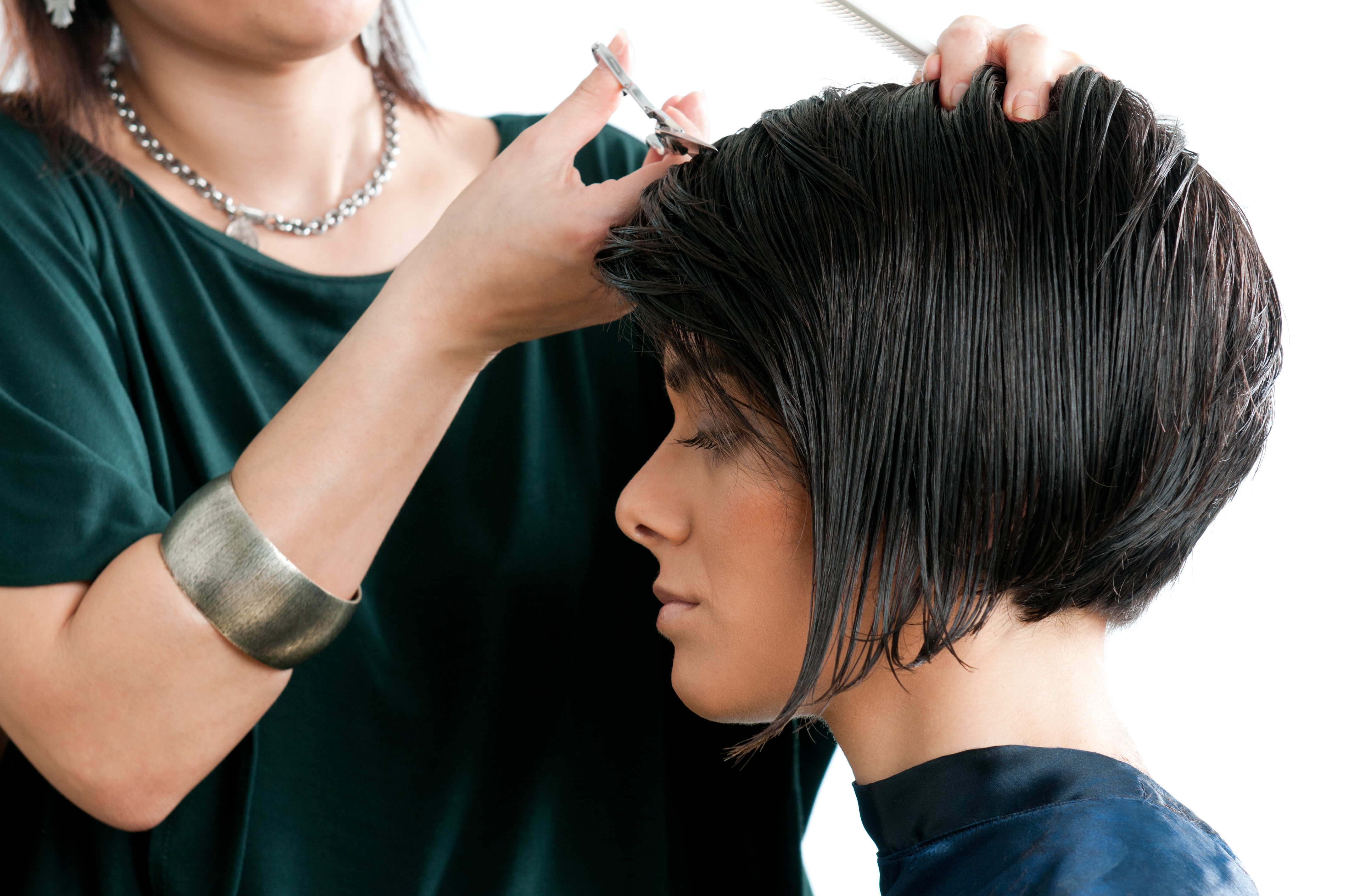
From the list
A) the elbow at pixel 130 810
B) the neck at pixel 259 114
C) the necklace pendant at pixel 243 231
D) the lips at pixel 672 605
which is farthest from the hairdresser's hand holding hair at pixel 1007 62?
the elbow at pixel 130 810

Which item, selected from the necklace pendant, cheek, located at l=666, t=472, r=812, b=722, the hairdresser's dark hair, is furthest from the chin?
the hairdresser's dark hair

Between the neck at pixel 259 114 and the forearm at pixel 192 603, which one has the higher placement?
the neck at pixel 259 114

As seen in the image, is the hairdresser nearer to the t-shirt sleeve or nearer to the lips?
the t-shirt sleeve

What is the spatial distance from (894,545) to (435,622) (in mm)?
462

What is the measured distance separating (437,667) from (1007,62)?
2.12 ft

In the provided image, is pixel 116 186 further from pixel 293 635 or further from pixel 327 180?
pixel 293 635

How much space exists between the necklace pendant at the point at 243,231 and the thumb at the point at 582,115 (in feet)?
1.28

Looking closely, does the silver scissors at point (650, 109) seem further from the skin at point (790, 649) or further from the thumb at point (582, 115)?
the skin at point (790, 649)

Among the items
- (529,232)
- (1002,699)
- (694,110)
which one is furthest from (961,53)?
(1002,699)

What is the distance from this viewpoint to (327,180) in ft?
3.24

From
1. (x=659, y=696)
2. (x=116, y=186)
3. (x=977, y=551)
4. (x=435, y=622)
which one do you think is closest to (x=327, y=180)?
(x=116, y=186)

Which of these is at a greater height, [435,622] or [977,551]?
[977,551]

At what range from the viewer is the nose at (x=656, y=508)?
71 cm

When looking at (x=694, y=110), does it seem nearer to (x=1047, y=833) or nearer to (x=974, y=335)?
(x=974, y=335)
